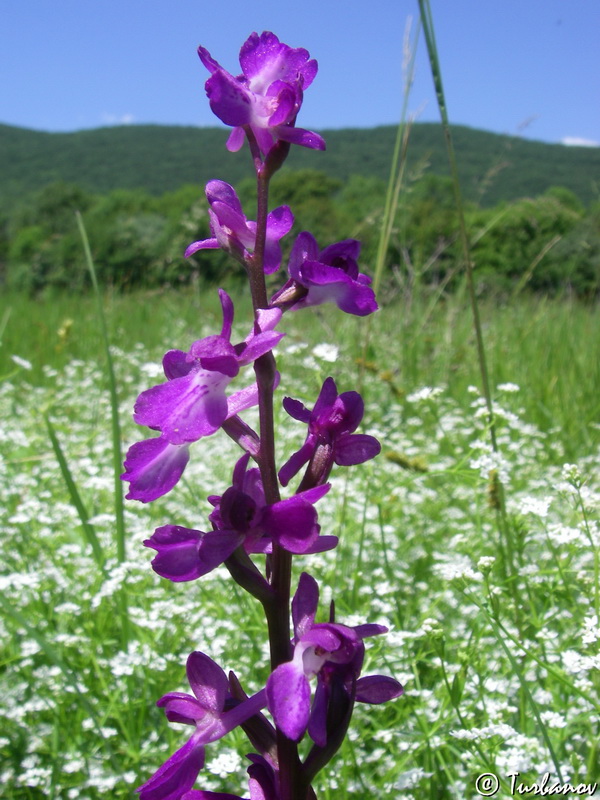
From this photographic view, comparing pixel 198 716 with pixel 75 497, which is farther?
pixel 75 497

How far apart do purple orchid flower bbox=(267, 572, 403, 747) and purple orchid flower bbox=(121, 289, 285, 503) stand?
0.22m

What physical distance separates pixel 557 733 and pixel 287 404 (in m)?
0.99

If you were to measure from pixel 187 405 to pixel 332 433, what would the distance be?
0.67 feet

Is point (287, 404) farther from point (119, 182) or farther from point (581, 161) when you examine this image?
point (119, 182)

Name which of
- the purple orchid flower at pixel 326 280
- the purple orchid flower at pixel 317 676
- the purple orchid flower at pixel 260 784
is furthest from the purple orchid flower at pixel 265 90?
the purple orchid flower at pixel 260 784

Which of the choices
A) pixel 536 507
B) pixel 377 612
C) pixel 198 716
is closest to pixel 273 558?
pixel 198 716

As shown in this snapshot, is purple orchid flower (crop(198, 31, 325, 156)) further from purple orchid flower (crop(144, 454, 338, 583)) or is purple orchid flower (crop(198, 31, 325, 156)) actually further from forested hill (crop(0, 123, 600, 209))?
forested hill (crop(0, 123, 600, 209))

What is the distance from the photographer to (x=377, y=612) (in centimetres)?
223

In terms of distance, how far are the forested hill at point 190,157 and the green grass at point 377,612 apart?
4262 cm

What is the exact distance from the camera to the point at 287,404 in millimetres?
937

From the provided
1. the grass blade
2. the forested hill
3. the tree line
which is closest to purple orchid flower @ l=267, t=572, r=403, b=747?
the grass blade

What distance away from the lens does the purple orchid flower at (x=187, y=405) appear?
2.78 ft

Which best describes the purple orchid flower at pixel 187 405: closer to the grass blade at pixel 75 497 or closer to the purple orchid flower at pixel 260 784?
the purple orchid flower at pixel 260 784

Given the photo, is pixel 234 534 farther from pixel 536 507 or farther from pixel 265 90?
pixel 536 507
